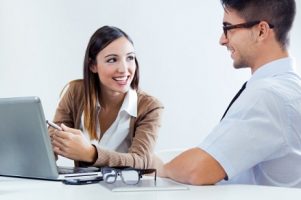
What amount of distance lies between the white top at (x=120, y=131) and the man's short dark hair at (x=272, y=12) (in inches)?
33.3

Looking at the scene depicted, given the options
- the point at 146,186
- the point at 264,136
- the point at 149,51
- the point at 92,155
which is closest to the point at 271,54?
the point at 264,136

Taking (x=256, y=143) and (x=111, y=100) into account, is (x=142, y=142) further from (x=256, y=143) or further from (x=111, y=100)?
(x=256, y=143)

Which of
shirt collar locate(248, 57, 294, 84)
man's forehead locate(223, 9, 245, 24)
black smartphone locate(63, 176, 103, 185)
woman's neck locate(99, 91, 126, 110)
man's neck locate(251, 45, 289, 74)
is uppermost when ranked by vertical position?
man's forehead locate(223, 9, 245, 24)

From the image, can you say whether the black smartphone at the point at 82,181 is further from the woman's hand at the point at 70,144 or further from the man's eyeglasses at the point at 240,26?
the man's eyeglasses at the point at 240,26

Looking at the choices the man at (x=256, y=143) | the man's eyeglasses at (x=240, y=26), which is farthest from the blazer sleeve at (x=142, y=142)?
the man's eyeglasses at (x=240, y=26)

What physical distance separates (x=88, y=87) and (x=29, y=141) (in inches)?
41.8

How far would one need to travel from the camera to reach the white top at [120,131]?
7.23ft

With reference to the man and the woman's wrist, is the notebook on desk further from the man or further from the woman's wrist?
the woman's wrist

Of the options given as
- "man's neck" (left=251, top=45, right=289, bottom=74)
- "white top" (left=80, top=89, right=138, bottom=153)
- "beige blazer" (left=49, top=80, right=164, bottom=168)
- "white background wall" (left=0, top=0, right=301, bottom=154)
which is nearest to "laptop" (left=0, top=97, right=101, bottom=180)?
"beige blazer" (left=49, top=80, right=164, bottom=168)

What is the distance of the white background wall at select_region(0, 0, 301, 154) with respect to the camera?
2920 millimetres

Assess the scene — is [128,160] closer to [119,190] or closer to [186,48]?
[119,190]

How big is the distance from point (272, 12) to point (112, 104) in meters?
1.08

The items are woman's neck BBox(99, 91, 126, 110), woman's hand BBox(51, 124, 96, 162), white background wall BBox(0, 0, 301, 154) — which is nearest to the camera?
woman's hand BBox(51, 124, 96, 162)

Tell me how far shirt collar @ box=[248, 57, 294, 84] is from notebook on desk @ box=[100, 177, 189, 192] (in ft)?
1.50
